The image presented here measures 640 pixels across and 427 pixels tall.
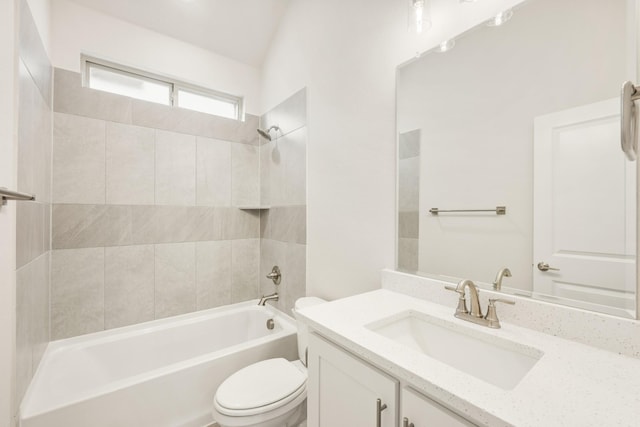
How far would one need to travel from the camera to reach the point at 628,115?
68cm

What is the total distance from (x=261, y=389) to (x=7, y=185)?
4.58 ft

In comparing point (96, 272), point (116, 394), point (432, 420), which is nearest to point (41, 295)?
point (96, 272)

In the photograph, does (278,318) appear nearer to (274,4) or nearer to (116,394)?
(116,394)

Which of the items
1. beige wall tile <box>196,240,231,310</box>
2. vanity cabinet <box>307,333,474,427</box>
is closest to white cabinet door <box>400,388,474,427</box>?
vanity cabinet <box>307,333,474,427</box>

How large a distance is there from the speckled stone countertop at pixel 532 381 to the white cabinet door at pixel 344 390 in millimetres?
39

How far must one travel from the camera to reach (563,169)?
86cm

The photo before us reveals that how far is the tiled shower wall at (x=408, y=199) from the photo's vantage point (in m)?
1.29

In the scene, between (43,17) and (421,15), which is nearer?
(421,15)

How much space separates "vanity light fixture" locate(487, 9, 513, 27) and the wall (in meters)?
1.87

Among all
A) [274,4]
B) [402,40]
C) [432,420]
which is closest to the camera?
[432,420]

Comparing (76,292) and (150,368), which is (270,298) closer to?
(150,368)

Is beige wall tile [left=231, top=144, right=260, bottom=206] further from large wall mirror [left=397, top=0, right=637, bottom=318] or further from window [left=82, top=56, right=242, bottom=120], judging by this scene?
large wall mirror [left=397, top=0, right=637, bottom=318]

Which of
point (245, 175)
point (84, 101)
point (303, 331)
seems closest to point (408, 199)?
point (303, 331)

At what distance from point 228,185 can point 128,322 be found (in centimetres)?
130
